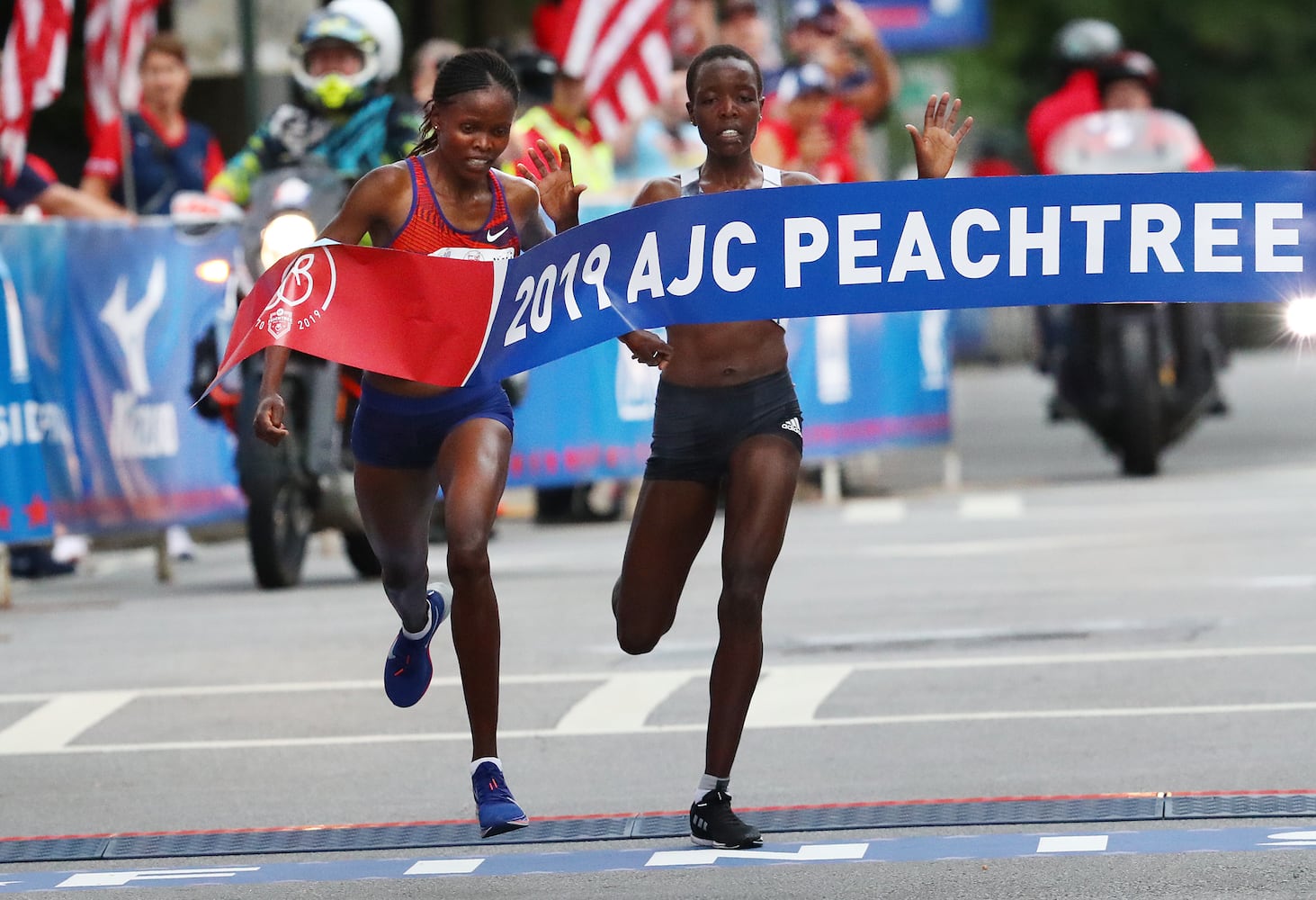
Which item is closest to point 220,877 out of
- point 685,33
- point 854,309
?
point 854,309

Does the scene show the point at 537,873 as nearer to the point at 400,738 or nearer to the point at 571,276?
the point at 571,276

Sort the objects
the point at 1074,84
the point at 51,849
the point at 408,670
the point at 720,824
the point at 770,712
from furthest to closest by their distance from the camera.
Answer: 1. the point at 1074,84
2. the point at 770,712
3. the point at 408,670
4. the point at 51,849
5. the point at 720,824

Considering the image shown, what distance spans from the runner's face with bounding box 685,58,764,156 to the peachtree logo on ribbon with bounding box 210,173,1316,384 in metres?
0.16

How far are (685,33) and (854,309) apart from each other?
630 inches

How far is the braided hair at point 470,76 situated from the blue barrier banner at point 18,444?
6.65 metres

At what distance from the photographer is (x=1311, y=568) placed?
14.3 m

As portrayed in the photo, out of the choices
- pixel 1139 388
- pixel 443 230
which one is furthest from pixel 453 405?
pixel 1139 388

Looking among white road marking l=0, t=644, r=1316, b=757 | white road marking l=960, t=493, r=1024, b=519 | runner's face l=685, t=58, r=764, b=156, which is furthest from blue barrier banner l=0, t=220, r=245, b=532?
runner's face l=685, t=58, r=764, b=156

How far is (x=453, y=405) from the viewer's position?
851 cm

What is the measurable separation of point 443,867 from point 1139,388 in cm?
1242

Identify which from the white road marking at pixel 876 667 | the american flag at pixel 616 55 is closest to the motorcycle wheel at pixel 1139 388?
the american flag at pixel 616 55

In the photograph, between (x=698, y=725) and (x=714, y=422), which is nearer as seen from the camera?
(x=714, y=422)

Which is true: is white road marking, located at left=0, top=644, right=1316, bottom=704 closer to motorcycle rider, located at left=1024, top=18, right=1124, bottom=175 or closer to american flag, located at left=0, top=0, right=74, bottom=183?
american flag, located at left=0, top=0, right=74, bottom=183

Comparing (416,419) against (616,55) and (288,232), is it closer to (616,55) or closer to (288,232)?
(288,232)
